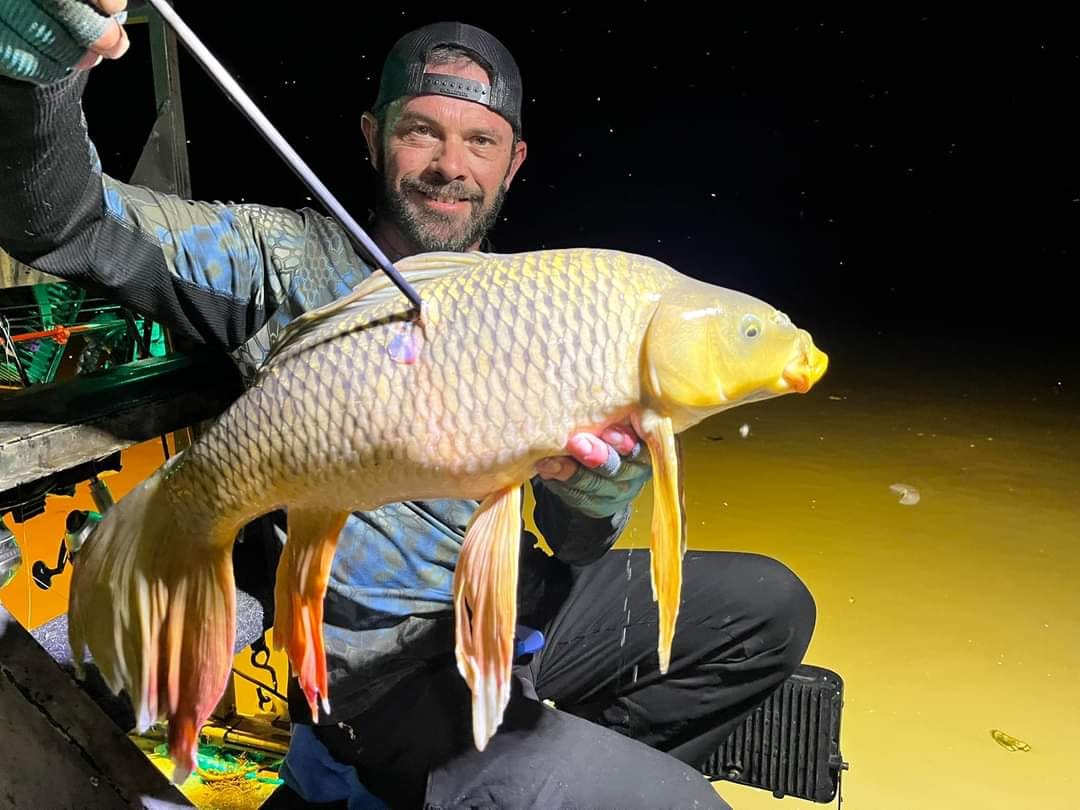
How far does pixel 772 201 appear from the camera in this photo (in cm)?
1451

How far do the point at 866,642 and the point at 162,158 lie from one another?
2.02 metres

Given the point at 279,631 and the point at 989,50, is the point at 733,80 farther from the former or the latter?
the point at 279,631

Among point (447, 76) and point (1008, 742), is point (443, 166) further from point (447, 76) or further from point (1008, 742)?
point (1008, 742)

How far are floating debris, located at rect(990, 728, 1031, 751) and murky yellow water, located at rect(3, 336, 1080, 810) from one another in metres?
0.01

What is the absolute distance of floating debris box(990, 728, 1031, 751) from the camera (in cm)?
178

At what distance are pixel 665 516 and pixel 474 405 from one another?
19 cm

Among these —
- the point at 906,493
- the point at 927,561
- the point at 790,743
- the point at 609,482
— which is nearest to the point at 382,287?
the point at 609,482

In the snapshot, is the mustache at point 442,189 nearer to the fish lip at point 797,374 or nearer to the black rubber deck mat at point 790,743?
the fish lip at point 797,374

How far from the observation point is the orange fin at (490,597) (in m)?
0.76

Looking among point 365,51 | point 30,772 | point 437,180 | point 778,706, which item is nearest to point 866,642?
point 778,706

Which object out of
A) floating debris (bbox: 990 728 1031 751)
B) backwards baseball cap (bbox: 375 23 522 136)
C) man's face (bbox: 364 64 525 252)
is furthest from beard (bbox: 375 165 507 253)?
floating debris (bbox: 990 728 1031 751)

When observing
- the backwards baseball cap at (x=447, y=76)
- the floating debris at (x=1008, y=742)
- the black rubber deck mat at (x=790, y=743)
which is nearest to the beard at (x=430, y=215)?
the backwards baseball cap at (x=447, y=76)

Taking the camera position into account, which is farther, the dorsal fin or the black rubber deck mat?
the black rubber deck mat

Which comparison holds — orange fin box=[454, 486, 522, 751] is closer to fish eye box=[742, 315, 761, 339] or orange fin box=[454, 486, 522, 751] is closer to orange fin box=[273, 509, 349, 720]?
orange fin box=[273, 509, 349, 720]
